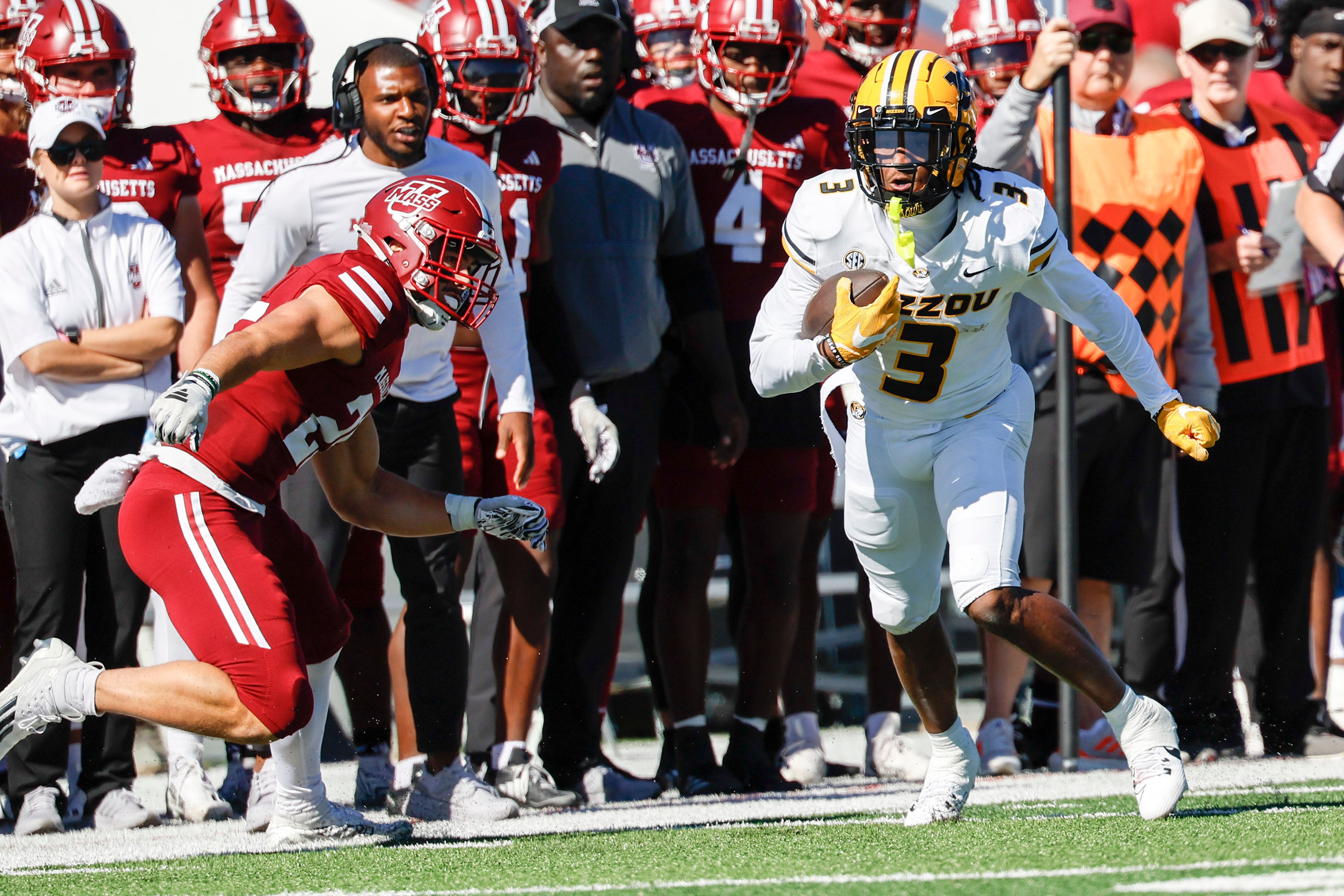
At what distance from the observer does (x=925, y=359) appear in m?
4.20

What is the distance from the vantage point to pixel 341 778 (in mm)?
6133

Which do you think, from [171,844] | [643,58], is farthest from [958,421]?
[643,58]

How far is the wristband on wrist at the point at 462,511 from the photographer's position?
Result: 432 centimetres

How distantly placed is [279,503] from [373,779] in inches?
49.7

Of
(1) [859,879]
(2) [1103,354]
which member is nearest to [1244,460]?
(2) [1103,354]

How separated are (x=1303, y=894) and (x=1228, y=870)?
29 cm

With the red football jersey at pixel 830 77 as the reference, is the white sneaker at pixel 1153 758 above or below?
below

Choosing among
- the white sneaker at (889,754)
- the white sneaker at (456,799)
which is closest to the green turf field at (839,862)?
the white sneaker at (456,799)

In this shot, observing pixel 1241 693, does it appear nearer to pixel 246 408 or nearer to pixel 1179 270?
pixel 1179 270

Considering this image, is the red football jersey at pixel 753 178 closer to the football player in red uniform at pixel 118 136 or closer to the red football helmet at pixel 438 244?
the football player in red uniform at pixel 118 136

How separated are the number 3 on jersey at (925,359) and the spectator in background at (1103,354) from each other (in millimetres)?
1495

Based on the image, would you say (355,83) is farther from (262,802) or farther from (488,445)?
(262,802)

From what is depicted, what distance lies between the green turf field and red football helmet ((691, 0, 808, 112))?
96.6 inches

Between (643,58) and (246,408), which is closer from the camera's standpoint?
(246,408)
